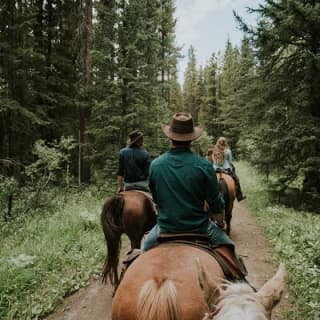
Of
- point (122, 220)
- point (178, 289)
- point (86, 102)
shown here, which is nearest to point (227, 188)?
point (122, 220)

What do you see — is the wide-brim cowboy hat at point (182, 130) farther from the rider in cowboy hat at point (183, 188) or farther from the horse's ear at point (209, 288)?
the horse's ear at point (209, 288)

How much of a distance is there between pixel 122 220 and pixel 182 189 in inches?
119

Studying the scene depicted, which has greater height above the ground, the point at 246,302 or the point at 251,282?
the point at 246,302

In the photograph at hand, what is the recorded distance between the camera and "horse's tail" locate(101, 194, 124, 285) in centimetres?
597

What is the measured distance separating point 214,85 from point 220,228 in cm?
5017

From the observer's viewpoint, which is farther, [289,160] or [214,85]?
[214,85]

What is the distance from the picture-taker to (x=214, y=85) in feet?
172

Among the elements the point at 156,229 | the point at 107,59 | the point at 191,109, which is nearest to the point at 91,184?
the point at 107,59

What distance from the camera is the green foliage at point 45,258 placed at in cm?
567

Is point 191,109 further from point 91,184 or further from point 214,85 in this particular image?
point 91,184

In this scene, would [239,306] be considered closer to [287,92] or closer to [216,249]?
[216,249]

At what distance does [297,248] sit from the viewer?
812 centimetres

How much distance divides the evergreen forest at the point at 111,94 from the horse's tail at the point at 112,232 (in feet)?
19.5

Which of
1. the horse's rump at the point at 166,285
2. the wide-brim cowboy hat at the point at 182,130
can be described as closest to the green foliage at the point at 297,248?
the horse's rump at the point at 166,285
